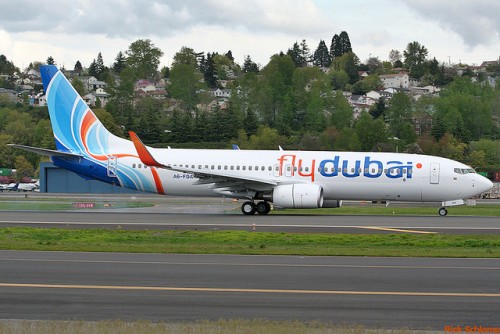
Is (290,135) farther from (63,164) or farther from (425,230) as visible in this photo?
(425,230)

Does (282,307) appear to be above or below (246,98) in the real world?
below

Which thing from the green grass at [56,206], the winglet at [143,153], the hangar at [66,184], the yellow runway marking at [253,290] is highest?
the winglet at [143,153]

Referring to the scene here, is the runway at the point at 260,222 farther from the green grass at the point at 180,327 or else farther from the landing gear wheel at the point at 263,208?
the green grass at the point at 180,327

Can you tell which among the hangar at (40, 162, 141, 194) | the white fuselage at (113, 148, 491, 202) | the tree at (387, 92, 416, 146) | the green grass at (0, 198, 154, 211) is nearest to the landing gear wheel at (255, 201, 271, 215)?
the white fuselage at (113, 148, 491, 202)

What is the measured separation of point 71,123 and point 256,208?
988 centimetres

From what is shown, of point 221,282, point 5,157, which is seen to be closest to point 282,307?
point 221,282

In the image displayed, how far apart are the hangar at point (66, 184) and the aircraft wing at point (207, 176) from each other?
3034 cm

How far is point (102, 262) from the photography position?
19703 millimetres

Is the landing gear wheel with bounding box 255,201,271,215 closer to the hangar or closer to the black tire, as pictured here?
the black tire

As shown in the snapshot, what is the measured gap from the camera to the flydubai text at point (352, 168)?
127 ft

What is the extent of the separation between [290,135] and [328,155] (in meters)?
75.5

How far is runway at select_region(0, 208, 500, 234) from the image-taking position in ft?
102

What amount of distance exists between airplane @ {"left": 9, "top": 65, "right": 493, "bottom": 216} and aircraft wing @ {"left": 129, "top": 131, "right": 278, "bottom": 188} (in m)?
0.04

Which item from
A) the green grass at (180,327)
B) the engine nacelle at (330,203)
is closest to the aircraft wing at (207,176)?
the engine nacelle at (330,203)
